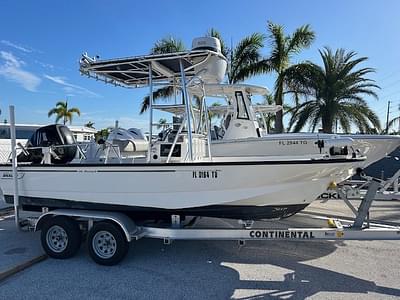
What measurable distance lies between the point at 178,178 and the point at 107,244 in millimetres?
1402

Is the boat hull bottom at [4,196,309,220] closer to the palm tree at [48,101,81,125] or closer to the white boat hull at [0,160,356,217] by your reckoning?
the white boat hull at [0,160,356,217]

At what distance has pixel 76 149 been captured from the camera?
6.16 meters

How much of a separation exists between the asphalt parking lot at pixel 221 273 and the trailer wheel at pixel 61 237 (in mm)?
133

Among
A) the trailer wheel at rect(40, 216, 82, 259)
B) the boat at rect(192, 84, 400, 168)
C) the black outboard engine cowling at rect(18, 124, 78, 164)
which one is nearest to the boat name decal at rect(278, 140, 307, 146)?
the boat at rect(192, 84, 400, 168)

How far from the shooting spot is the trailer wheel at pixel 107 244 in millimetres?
4738

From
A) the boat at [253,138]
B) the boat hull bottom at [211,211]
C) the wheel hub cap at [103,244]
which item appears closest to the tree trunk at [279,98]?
the boat at [253,138]

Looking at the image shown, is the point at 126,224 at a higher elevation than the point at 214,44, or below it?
below

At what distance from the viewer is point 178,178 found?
4.63 metres

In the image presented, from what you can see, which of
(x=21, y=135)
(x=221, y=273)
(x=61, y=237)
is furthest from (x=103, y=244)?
(x=21, y=135)

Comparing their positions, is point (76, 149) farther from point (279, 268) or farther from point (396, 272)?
point (396, 272)

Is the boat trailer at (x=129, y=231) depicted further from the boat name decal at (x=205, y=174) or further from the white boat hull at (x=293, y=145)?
the white boat hull at (x=293, y=145)

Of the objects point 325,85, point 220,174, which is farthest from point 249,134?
point 325,85

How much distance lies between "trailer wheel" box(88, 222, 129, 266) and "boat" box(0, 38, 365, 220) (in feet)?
1.04

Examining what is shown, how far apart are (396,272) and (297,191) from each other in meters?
1.62
